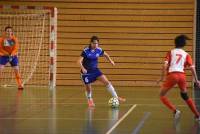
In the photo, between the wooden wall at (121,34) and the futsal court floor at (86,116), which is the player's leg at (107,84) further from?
the wooden wall at (121,34)

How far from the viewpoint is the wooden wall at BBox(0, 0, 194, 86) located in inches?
888

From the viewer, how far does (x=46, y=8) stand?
21.9m

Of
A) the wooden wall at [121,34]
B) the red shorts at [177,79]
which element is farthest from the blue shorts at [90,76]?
the wooden wall at [121,34]

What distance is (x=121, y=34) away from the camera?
2272 cm

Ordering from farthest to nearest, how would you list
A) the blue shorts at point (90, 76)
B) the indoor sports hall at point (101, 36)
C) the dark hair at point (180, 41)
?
the indoor sports hall at point (101, 36)
the blue shorts at point (90, 76)
the dark hair at point (180, 41)

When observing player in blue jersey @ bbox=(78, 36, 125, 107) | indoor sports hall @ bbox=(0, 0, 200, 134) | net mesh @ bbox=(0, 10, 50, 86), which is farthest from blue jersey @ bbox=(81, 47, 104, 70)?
net mesh @ bbox=(0, 10, 50, 86)

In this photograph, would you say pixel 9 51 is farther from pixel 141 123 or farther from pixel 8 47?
pixel 141 123

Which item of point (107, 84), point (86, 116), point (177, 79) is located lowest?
point (86, 116)

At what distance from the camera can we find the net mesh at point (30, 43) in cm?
2245

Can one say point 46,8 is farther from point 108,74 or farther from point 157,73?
point 157,73

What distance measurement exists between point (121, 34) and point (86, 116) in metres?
10.8

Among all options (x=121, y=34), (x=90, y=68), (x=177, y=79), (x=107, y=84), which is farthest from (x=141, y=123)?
(x=121, y=34)

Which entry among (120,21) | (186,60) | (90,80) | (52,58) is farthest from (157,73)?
(186,60)

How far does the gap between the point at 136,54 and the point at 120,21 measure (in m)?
1.52
